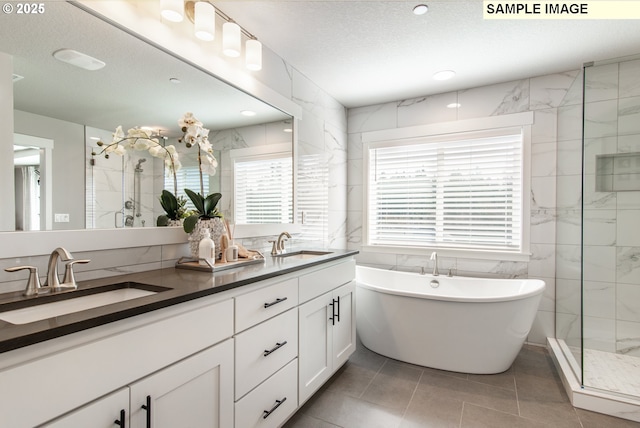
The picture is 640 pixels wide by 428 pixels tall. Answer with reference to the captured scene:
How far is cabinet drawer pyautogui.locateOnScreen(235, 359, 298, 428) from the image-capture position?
1410 millimetres

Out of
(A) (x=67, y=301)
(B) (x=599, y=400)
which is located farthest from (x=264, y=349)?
(B) (x=599, y=400)

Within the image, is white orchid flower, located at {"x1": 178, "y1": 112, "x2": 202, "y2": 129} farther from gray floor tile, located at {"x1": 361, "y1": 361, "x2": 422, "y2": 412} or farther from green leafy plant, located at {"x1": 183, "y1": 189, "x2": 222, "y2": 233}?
gray floor tile, located at {"x1": 361, "y1": 361, "x2": 422, "y2": 412}

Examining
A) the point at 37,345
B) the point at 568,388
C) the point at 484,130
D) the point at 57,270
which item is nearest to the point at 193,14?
the point at 57,270

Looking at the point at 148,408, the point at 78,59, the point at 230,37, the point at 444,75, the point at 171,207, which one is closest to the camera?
the point at 148,408

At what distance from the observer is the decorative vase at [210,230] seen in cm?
172

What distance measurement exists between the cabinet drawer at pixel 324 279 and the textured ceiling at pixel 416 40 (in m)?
1.58

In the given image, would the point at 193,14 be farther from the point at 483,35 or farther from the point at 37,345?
the point at 483,35

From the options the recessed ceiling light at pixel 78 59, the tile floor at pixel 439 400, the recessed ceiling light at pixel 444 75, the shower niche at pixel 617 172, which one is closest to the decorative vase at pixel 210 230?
the recessed ceiling light at pixel 78 59

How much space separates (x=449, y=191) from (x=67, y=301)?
3.10 meters

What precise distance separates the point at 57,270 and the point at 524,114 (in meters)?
3.50

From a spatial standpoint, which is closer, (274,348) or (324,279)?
(274,348)

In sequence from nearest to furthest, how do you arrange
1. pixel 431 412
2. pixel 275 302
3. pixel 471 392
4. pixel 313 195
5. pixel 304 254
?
pixel 275 302, pixel 431 412, pixel 471 392, pixel 304 254, pixel 313 195

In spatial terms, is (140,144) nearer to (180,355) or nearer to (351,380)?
(180,355)

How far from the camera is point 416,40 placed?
88.5 inches
